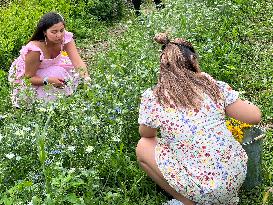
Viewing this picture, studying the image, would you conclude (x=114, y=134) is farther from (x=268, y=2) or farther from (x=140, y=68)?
(x=268, y=2)

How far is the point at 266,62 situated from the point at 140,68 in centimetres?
190

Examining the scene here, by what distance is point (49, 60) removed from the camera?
20.8ft

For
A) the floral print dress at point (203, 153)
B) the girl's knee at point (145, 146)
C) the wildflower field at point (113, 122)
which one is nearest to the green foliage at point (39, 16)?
the wildflower field at point (113, 122)

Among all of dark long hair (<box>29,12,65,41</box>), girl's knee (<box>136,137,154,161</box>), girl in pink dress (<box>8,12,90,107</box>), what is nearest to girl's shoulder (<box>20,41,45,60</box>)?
girl in pink dress (<box>8,12,90,107</box>)

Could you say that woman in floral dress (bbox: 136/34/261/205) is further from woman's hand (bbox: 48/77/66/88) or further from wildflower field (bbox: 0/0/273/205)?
woman's hand (bbox: 48/77/66/88)

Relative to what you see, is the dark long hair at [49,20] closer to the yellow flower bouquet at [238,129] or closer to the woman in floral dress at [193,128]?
the woman in floral dress at [193,128]

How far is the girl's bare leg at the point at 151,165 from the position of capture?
428cm

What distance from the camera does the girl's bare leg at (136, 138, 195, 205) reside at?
4.28 meters

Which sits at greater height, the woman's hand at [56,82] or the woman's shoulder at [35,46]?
the woman's shoulder at [35,46]

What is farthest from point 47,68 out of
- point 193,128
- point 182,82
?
point 193,128

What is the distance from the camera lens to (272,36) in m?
7.66

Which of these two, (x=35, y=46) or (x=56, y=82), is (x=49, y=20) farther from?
(x=56, y=82)

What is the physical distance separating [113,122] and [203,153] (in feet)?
2.97

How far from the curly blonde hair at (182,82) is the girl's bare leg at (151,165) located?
0.38 meters
